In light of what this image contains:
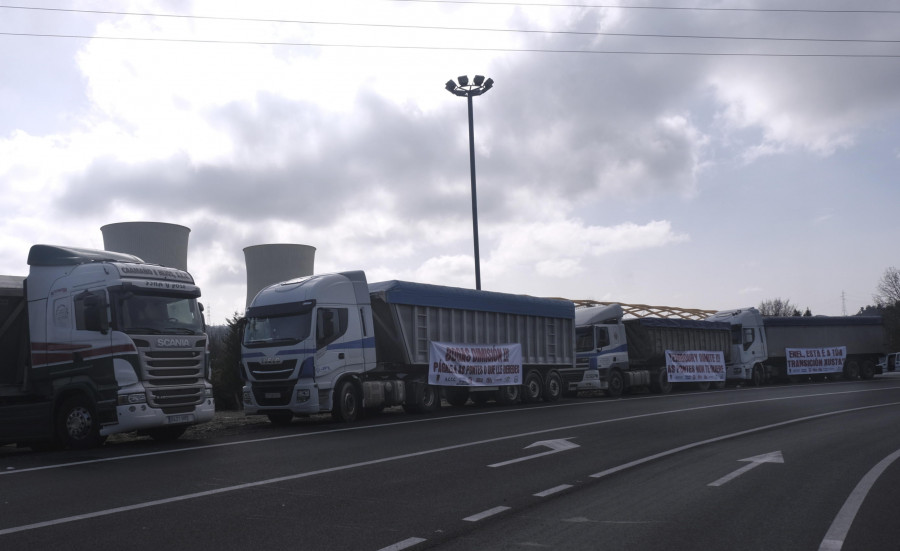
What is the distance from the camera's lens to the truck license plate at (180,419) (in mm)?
13931

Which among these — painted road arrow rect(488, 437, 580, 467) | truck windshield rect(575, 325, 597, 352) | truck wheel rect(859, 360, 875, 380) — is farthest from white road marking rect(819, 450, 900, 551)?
truck wheel rect(859, 360, 875, 380)

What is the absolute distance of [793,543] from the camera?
246 inches

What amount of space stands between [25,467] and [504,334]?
15.5 m

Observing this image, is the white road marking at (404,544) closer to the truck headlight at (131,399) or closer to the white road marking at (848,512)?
the white road marking at (848,512)

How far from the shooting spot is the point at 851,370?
134 feet

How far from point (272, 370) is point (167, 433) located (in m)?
3.18

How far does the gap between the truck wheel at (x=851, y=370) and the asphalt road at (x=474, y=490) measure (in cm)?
2802

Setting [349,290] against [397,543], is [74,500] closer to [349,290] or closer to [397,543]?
[397,543]

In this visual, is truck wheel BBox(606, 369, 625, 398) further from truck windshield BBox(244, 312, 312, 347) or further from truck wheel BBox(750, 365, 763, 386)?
truck windshield BBox(244, 312, 312, 347)

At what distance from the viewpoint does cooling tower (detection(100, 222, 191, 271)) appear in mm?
28906

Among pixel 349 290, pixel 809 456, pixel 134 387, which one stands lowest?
pixel 809 456

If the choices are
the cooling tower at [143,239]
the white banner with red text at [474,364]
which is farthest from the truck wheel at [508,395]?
the cooling tower at [143,239]

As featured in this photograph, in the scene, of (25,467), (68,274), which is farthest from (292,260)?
(25,467)

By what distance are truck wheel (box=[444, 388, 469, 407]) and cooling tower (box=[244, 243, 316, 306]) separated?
11476mm
